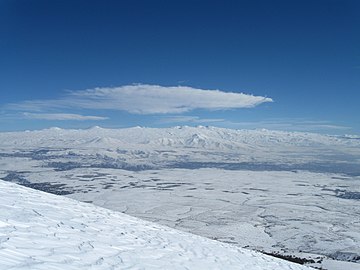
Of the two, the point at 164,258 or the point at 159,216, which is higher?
the point at 164,258

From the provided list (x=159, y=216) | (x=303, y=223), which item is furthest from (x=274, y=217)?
(x=159, y=216)

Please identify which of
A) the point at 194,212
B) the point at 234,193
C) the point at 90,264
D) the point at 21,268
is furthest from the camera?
the point at 234,193

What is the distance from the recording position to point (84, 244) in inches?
285

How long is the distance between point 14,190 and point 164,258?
22.3 feet

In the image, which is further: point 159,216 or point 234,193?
point 234,193

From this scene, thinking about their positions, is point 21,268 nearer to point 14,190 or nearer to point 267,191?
point 14,190

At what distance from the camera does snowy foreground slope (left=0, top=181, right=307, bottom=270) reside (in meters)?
5.93

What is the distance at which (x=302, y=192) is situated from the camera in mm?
102625

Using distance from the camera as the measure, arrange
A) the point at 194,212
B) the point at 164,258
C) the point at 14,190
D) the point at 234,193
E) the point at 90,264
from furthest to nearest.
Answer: the point at 234,193
the point at 194,212
the point at 14,190
the point at 164,258
the point at 90,264

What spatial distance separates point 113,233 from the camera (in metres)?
9.05

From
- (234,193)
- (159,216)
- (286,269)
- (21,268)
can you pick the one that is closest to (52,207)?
(21,268)

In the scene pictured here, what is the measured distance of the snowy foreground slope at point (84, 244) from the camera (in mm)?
5934

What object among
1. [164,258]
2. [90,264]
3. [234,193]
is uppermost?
[90,264]

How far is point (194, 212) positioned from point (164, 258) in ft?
202
